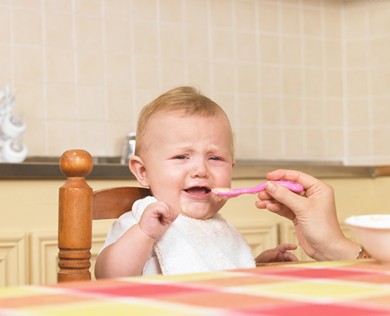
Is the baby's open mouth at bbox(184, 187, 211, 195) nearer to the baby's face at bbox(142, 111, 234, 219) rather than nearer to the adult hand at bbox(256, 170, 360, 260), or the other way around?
the baby's face at bbox(142, 111, 234, 219)

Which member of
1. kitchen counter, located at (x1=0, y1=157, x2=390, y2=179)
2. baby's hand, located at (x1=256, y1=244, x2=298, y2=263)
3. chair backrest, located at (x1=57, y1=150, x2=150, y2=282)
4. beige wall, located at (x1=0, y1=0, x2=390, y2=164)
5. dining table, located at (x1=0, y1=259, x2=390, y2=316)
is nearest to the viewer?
dining table, located at (x1=0, y1=259, x2=390, y2=316)

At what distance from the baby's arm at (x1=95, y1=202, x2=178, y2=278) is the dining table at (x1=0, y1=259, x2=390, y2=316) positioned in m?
0.46

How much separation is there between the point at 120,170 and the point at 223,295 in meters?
1.60

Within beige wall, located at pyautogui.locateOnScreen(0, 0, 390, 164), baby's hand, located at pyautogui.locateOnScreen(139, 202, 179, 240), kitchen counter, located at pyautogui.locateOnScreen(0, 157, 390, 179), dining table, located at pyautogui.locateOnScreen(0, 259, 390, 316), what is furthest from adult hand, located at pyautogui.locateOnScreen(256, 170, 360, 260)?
beige wall, located at pyautogui.locateOnScreen(0, 0, 390, 164)

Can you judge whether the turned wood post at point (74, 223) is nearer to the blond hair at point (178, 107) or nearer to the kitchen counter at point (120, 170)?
the blond hair at point (178, 107)

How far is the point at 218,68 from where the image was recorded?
330cm

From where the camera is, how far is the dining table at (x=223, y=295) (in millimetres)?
650

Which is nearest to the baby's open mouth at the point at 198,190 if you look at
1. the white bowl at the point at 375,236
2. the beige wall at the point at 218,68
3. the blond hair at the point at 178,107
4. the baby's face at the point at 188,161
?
the baby's face at the point at 188,161

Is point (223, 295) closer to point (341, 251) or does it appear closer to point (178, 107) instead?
point (341, 251)

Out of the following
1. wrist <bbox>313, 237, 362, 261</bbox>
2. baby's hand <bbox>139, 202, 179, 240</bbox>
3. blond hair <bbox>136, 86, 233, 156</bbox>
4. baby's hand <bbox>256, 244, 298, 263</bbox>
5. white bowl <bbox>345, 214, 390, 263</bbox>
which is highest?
blond hair <bbox>136, 86, 233, 156</bbox>

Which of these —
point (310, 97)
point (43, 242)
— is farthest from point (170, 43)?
point (43, 242)

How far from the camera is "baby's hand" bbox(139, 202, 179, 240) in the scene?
136 cm

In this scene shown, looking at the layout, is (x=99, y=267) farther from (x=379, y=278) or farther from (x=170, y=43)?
(x=170, y=43)

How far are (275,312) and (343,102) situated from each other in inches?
121
